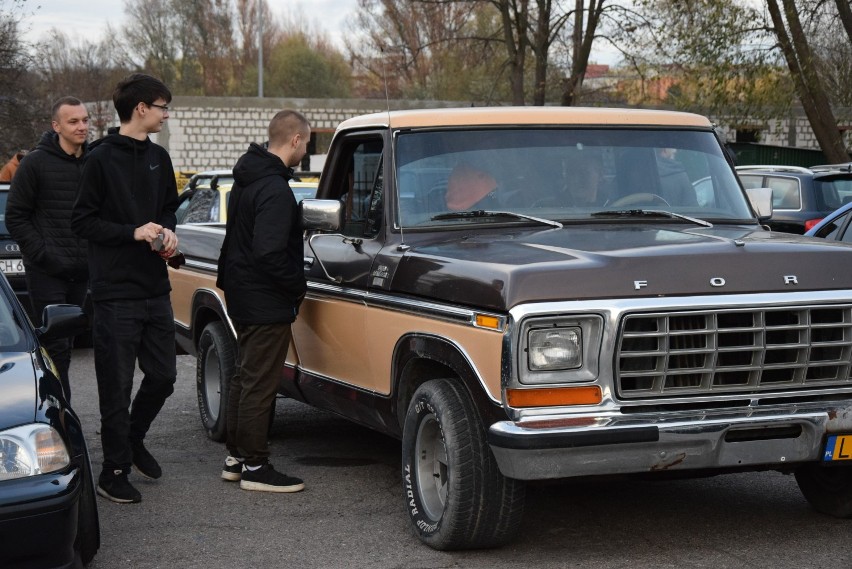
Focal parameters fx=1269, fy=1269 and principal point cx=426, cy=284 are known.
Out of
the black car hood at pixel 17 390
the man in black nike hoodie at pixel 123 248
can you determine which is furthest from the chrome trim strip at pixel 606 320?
the man in black nike hoodie at pixel 123 248

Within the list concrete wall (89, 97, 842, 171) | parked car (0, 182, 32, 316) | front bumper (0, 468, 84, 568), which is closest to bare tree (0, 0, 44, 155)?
concrete wall (89, 97, 842, 171)

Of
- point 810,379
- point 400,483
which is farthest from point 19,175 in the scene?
point 810,379

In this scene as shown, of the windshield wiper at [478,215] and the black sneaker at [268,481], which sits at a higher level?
the windshield wiper at [478,215]

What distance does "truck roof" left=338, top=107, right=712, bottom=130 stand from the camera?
6.46 m

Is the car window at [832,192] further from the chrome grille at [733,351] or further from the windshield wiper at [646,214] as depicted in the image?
the chrome grille at [733,351]

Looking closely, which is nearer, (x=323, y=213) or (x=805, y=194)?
(x=323, y=213)

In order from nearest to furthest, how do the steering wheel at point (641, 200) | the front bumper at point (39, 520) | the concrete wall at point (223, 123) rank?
the front bumper at point (39, 520) → the steering wheel at point (641, 200) → the concrete wall at point (223, 123)

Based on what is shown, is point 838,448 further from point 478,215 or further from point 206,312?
point 206,312

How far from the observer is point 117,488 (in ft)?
21.4

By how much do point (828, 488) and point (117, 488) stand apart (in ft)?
11.6

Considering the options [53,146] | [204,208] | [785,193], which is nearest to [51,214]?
[53,146]

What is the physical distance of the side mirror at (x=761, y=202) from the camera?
6734mm

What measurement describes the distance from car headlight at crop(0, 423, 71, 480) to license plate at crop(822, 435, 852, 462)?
2962mm

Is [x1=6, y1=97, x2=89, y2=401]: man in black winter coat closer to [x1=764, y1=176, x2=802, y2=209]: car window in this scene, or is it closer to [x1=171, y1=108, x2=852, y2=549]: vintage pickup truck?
[x1=171, y1=108, x2=852, y2=549]: vintage pickup truck
